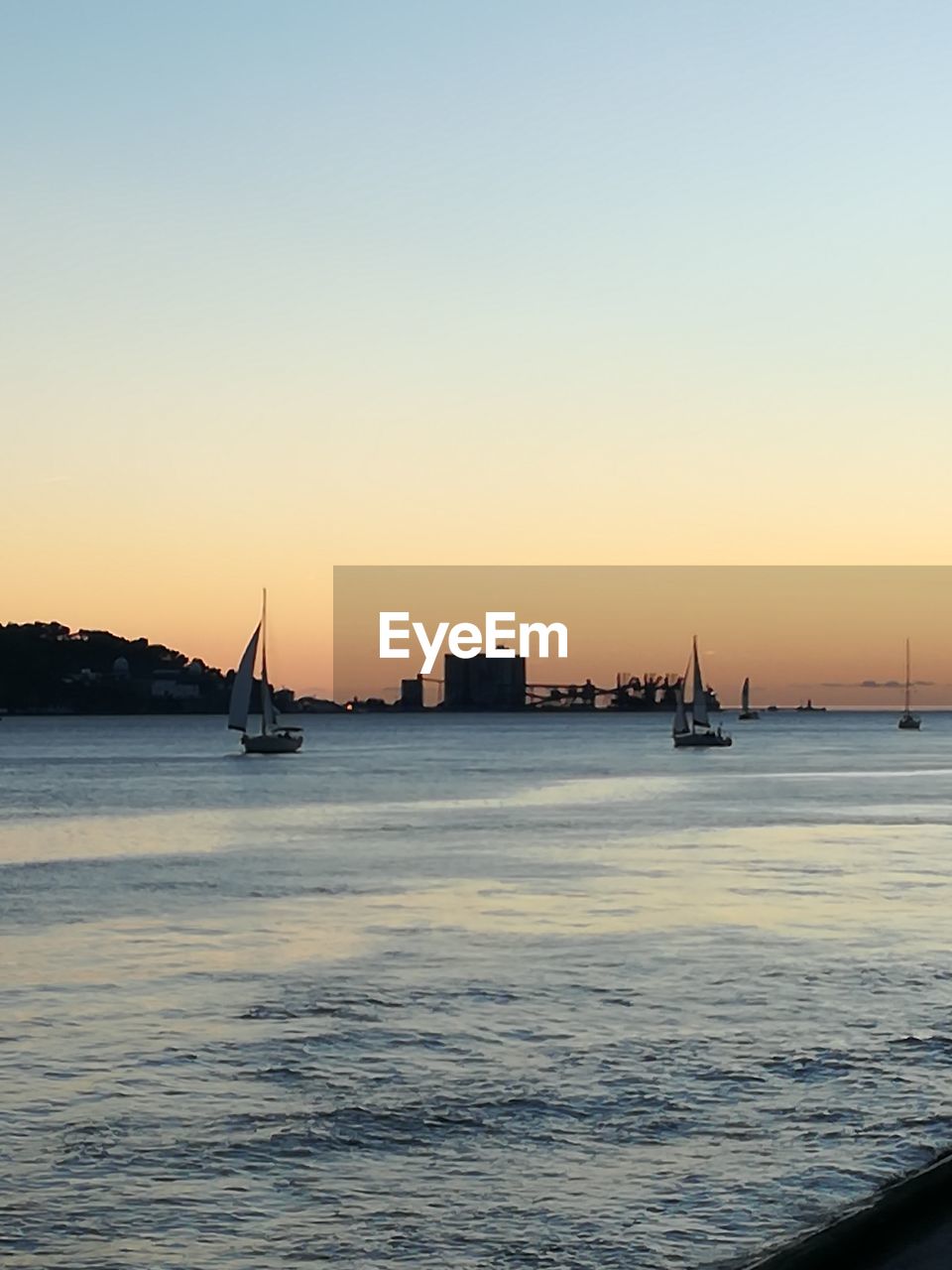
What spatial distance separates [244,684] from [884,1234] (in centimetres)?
11603

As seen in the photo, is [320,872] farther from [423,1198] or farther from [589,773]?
[589,773]

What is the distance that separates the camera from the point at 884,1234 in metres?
8.19

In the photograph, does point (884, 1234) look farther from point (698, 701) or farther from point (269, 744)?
point (698, 701)

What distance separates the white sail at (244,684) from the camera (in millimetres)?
121438

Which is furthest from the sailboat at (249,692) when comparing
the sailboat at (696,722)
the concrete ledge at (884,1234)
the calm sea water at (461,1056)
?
the concrete ledge at (884,1234)

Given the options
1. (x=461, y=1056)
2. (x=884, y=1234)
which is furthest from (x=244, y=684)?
(x=884, y=1234)

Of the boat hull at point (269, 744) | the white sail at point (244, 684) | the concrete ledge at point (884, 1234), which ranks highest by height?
the white sail at point (244, 684)

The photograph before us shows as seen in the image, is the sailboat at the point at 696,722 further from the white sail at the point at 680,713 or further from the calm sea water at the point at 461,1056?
the calm sea water at the point at 461,1056

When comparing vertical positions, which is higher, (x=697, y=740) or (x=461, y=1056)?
(x=461, y=1056)

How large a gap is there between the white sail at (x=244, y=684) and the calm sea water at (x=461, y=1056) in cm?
7669

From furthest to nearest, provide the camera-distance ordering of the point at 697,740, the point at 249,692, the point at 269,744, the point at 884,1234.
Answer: the point at 697,740 < the point at 269,744 < the point at 249,692 < the point at 884,1234

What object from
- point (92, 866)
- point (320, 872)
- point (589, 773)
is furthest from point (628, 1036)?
point (589, 773)

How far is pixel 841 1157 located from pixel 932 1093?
255 centimetres

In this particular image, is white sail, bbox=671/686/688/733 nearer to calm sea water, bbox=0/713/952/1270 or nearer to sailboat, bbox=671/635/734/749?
sailboat, bbox=671/635/734/749
